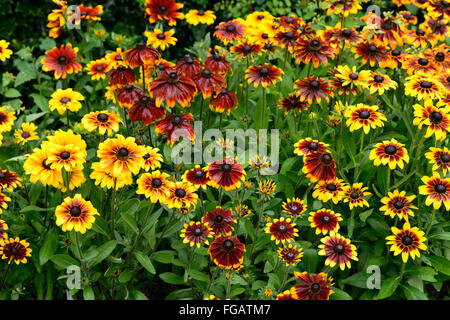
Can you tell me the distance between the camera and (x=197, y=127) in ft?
7.99

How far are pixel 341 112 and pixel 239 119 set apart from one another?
2.15ft

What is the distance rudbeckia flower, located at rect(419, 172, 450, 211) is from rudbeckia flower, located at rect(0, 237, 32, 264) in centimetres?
164

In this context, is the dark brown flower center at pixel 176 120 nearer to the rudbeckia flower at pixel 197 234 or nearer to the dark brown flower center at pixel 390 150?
the rudbeckia flower at pixel 197 234

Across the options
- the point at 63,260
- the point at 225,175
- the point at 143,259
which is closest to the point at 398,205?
the point at 225,175

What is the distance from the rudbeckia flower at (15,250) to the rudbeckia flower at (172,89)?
0.82 metres

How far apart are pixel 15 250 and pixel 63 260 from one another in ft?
0.64

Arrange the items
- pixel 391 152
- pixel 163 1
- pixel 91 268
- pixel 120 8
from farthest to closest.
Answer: pixel 120 8 → pixel 163 1 → pixel 91 268 → pixel 391 152

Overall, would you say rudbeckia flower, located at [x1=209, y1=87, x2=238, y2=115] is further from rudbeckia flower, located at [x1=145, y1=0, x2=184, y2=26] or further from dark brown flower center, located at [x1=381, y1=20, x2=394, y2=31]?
dark brown flower center, located at [x1=381, y1=20, x2=394, y2=31]

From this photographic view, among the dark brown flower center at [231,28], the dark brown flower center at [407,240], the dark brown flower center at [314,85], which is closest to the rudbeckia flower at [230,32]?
the dark brown flower center at [231,28]

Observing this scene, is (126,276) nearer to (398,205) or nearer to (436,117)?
(398,205)

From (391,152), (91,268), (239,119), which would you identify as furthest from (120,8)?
(391,152)

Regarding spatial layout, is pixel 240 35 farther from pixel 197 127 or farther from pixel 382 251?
pixel 382 251

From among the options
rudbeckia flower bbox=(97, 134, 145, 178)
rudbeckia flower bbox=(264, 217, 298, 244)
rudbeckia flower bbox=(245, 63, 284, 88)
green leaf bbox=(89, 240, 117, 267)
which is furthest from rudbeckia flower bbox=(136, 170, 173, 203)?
rudbeckia flower bbox=(245, 63, 284, 88)

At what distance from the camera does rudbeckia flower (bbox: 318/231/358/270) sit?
182 cm
